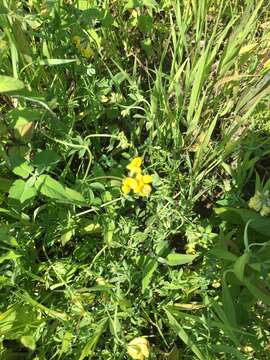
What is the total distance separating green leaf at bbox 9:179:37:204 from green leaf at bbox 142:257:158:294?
1.39 feet

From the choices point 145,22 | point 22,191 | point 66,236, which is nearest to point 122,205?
point 66,236

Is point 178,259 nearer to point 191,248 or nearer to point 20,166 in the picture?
point 191,248

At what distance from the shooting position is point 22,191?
1.23 m

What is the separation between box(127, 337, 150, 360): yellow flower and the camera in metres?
A: 1.26

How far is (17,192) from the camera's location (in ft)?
4.01

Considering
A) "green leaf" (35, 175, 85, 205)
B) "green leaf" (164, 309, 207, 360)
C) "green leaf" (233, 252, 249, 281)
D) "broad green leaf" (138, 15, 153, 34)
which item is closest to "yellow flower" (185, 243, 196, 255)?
"green leaf" (164, 309, 207, 360)

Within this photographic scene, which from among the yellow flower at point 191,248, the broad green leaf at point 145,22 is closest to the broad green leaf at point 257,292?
the yellow flower at point 191,248

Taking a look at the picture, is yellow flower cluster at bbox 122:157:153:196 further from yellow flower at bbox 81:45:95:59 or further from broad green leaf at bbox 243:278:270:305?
yellow flower at bbox 81:45:95:59

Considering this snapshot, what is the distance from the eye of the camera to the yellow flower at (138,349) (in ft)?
4.14

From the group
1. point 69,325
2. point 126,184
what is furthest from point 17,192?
point 69,325

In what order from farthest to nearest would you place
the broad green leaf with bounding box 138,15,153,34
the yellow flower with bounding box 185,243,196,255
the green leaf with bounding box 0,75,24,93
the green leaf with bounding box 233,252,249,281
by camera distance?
the broad green leaf with bounding box 138,15,153,34
the yellow flower with bounding box 185,243,196,255
the green leaf with bounding box 233,252,249,281
the green leaf with bounding box 0,75,24,93

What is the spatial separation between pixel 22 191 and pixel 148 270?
46cm

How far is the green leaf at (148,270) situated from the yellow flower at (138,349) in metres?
0.15

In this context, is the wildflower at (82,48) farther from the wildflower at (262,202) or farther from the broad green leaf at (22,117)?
the wildflower at (262,202)
